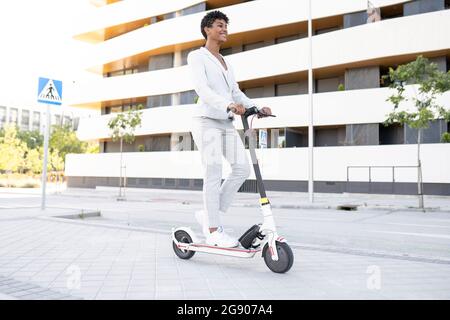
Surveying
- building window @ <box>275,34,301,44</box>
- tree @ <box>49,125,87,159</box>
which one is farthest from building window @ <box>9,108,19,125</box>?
building window @ <box>275,34,301,44</box>

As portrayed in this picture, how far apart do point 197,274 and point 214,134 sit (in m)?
1.43

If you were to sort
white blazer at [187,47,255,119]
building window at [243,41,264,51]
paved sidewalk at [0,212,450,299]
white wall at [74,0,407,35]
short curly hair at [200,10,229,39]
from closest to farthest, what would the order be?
paved sidewalk at [0,212,450,299], white blazer at [187,47,255,119], short curly hair at [200,10,229,39], white wall at [74,0,407,35], building window at [243,41,264,51]

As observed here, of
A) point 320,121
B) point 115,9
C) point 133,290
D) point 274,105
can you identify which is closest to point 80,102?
point 115,9

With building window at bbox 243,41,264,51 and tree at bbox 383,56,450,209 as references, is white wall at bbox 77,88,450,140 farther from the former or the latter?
building window at bbox 243,41,264,51

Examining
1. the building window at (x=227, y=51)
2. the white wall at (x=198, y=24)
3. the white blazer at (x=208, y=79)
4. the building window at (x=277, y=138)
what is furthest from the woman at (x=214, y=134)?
the building window at (x=227, y=51)

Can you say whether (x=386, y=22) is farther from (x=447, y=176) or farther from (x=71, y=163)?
(x=71, y=163)

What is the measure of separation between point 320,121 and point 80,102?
21.6 m

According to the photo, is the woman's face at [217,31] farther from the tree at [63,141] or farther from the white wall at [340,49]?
the tree at [63,141]

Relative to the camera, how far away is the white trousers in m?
4.22

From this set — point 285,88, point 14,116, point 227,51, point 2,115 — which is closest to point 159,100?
point 227,51

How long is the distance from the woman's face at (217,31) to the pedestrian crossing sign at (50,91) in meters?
6.96

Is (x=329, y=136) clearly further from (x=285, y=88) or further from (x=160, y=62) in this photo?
(x=160, y=62)

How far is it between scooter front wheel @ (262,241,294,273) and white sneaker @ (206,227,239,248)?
366mm

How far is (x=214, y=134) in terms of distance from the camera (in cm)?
428
